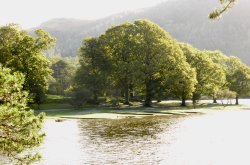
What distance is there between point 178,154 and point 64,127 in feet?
94.7

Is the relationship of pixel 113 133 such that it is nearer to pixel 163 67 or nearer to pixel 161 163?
pixel 161 163

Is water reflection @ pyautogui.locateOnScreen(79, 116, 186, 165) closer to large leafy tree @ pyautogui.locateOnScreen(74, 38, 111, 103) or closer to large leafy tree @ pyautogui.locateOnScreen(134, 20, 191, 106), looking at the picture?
large leafy tree @ pyautogui.locateOnScreen(134, 20, 191, 106)

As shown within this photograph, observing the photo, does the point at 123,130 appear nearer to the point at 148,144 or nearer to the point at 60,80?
the point at 148,144

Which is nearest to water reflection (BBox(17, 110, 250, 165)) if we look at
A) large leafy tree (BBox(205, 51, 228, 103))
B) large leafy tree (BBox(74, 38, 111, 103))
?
large leafy tree (BBox(74, 38, 111, 103))

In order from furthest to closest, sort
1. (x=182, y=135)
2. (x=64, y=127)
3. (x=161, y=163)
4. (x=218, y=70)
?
(x=218, y=70), (x=64, y=127), (x=182, y=135), (x=161, y=163)

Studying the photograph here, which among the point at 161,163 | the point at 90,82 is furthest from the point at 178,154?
the point at 90,82

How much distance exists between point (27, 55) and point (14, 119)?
83.6 meters

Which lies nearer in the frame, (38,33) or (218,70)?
(38,33)

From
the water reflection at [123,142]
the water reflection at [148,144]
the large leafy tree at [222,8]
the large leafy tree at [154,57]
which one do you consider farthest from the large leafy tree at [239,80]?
the large leafy tree at [222,8]

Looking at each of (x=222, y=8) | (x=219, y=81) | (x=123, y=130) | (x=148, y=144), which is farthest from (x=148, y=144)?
(x=219, y=81)

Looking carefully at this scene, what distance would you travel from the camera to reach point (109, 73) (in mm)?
Result: 115250

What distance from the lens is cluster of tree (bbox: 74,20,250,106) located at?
105 m

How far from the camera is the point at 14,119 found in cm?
1892

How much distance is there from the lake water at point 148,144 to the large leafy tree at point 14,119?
14534 millimetres
